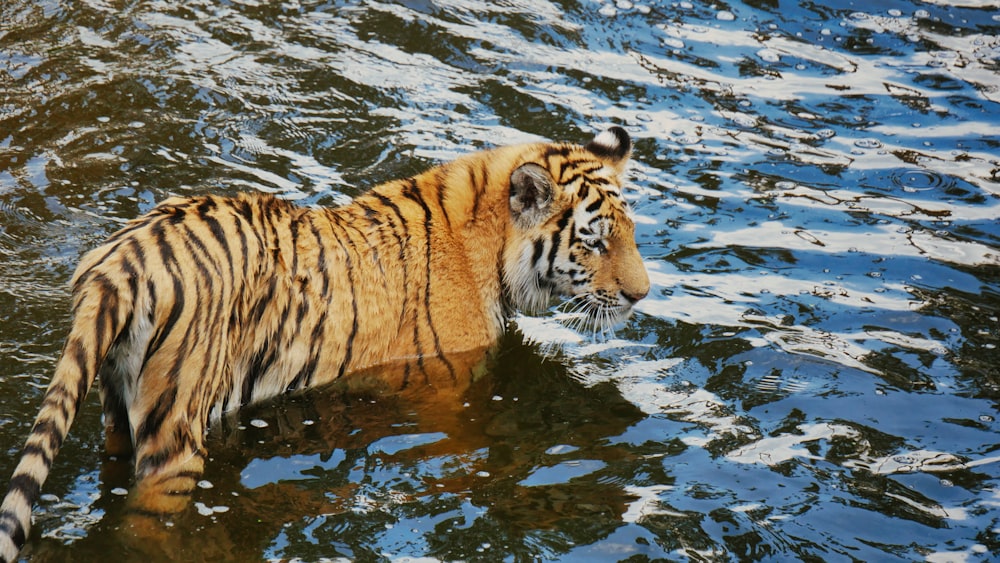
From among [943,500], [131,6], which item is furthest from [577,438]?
[131,6]

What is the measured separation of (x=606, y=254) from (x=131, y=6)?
183 inches

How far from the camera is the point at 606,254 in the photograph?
4.54 metres

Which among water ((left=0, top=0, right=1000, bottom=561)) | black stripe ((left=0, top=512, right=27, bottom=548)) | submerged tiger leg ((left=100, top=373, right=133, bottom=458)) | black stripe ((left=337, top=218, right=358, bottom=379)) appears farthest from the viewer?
black stripe ((left=337, top=218, right=358, bottom=379))

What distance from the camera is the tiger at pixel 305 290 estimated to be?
3256 mm

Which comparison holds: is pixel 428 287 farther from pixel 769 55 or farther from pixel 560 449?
pixel 769 55

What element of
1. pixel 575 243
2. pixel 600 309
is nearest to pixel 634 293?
pixel 600 309

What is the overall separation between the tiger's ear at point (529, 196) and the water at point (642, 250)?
69 cm

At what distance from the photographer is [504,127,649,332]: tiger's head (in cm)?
447

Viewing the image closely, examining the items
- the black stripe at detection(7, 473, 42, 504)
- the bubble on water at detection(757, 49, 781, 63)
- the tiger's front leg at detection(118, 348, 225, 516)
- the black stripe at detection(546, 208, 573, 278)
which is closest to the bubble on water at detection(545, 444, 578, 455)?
the black stripe at detection(546, 208, 573, 278)

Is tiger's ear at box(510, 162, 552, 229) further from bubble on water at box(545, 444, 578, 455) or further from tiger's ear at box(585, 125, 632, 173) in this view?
bubble on water at box(545, 444, 578, 455)

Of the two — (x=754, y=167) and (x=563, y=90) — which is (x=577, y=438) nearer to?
(x=754, y=167)

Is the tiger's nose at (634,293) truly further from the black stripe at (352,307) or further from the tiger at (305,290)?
the black stripe at (352,307)

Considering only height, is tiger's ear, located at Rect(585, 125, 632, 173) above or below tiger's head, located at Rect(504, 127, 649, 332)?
above

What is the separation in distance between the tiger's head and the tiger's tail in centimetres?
177
